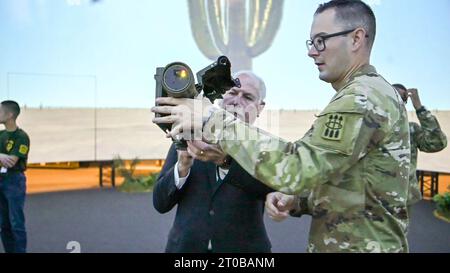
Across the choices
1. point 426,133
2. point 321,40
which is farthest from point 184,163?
point 426,133

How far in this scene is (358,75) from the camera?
74cm

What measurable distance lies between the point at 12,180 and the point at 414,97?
2440 millimetres

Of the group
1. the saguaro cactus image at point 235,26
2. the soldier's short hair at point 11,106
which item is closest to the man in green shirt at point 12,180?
the soldier's short hair at point 11,106

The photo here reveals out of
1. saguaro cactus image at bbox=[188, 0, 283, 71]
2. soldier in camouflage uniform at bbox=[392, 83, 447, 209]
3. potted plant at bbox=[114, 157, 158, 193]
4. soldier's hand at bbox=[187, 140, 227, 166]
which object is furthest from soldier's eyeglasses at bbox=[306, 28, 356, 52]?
potted plant at bbox=[114, 157, 158, 193]

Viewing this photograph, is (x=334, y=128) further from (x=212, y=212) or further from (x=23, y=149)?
(x=23, y=149)

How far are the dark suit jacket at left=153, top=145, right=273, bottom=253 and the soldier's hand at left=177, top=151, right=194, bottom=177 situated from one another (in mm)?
35

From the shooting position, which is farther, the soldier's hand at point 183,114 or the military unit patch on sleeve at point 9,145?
the military unit patch on sleeve at point 9,145

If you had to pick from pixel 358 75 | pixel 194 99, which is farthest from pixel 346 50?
pixel 194 99

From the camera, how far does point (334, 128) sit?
0.66 metres

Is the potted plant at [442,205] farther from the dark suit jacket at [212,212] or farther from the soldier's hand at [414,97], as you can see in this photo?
the dark suit jacket at [212,212]

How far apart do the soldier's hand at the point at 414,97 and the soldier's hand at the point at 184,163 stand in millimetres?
1492

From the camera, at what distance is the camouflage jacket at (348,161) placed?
65 centimetres

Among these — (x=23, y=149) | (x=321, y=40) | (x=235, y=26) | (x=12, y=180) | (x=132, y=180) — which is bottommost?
(x=132, y=180)
